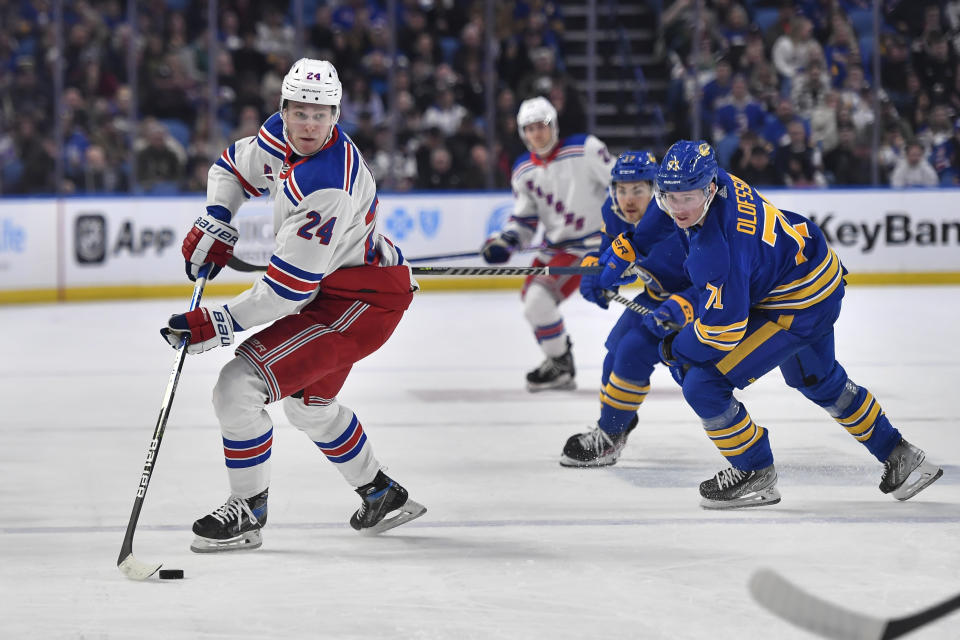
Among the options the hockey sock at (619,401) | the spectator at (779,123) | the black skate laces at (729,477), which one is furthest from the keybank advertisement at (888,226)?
the black skate laces at (729,477)

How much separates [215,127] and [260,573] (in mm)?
7400

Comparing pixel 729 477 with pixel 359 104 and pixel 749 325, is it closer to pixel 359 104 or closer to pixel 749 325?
pixel 749 325

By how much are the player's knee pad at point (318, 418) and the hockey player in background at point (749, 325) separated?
2.98 ft

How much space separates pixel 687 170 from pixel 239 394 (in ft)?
4.03

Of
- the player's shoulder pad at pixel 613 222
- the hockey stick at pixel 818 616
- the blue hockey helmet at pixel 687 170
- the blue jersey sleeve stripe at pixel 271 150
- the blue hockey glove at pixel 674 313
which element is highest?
the blue hockey helmet at pixel 687 170

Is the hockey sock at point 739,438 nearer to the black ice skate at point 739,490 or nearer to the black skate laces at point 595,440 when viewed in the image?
the black ice skate at point 739,490

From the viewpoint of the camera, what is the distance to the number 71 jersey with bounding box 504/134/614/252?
6.26 m

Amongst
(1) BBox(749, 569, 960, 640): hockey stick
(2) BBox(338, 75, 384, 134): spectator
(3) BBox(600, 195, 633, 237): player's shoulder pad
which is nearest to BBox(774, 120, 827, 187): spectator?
(2) BBox(338, 75, 384, 134): spectator

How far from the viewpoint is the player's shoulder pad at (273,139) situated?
375 cm

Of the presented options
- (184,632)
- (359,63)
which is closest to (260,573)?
(184,632)

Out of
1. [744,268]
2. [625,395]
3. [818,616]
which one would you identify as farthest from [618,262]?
[818,616]

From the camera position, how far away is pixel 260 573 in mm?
3230

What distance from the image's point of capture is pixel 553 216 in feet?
20.9

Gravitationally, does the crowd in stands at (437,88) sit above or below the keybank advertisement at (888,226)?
above
